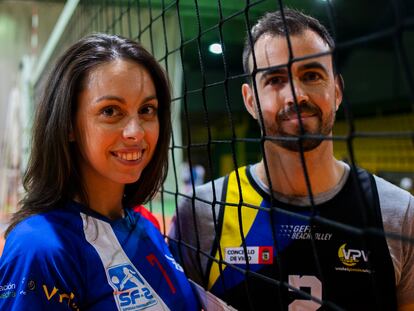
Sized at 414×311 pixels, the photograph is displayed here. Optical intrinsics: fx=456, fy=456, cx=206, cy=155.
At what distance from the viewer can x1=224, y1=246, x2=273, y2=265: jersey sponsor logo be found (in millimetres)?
921

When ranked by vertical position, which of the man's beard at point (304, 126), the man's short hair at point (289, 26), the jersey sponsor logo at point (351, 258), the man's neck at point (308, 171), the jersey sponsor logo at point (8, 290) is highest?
the man's short hair at point (289, 26)

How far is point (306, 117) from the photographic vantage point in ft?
2.69

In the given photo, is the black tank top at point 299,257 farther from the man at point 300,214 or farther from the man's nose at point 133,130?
the man's nose at point 133,130

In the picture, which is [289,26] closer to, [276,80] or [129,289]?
[276,80]

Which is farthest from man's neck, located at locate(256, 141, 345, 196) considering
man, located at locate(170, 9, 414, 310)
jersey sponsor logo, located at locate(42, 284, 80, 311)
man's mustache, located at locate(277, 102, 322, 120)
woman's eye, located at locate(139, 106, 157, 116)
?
jersey sponsor logo, located at locate(42, 284, 80, 311)

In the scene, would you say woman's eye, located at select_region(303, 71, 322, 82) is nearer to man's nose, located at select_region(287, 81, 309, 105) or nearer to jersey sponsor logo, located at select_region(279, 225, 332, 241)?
man's nose, located at select_region(287, 81, 309, 105)

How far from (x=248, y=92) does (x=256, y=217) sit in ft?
0.91

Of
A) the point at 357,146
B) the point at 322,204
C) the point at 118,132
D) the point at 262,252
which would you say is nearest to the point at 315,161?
the point at 322,204

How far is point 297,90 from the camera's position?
0.82m

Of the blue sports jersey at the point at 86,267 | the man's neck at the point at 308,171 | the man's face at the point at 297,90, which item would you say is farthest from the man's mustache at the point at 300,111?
the blue sports jersey at the point at 86,267

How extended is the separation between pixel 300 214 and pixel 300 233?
0.05 metres

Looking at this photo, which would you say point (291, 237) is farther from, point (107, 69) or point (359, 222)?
point (107, 69)

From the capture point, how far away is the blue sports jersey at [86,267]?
26.3 inches

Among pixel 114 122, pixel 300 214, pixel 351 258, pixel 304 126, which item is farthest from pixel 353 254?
pixel 114 122
